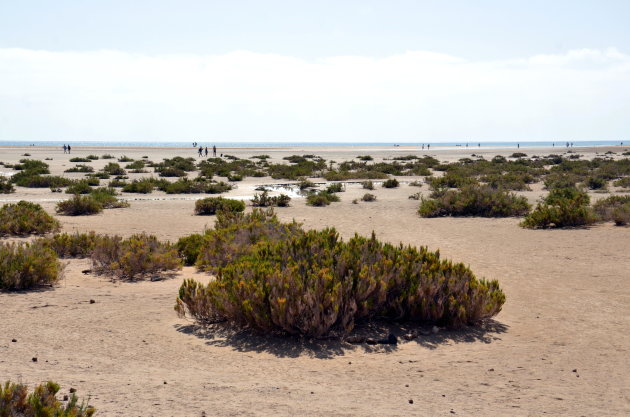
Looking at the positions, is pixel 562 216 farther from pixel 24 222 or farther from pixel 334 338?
pixel 24 222

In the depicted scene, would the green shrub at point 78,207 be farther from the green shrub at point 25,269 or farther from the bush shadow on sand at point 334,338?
the bush shadow on sand at point 334,338

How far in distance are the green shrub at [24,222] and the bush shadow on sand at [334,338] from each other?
8389mm

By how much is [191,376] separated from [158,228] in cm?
1056

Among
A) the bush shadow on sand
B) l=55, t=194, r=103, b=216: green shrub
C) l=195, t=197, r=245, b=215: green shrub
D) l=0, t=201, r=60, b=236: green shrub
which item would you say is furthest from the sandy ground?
l=55, t=194, r=103, b=216: green shrub

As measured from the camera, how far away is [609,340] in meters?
6.64

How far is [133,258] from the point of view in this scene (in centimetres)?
972

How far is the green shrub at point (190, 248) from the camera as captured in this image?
36.2ft

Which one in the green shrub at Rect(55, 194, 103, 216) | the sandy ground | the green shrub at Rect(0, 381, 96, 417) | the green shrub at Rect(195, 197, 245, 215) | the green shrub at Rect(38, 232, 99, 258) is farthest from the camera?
the green shrub at Rect(195, 197, 245, 215)

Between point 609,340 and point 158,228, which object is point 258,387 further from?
point 158,228

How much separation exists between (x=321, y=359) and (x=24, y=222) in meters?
10.2

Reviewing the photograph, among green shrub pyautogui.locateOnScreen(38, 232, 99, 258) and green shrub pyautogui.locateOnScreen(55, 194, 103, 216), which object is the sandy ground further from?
green shrub pyautogui.locateOnScreen(55, 194, 103, 216)

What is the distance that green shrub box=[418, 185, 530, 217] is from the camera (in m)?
18.6

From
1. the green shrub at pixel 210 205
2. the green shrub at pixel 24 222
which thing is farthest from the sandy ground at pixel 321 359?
the green shrub at pixel 210 205

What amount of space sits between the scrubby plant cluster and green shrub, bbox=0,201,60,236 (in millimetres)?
7902
